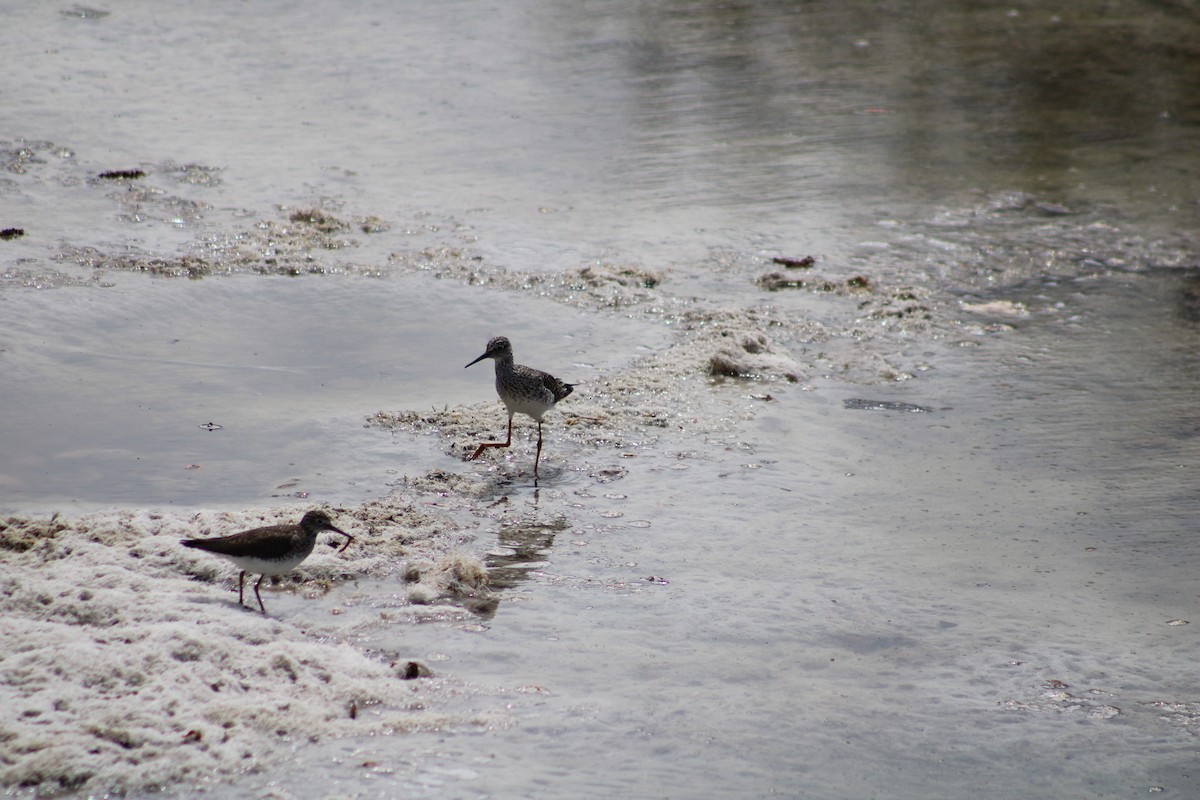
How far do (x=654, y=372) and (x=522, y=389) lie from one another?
141 centimetres

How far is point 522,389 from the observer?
6992 mm

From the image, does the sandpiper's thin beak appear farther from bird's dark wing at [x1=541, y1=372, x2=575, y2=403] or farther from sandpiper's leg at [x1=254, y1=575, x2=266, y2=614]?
bird's dark wing at [x1=541, y1=372, x2=575, y2=403]

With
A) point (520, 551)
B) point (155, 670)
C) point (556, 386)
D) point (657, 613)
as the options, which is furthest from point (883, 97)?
point (155, 670)

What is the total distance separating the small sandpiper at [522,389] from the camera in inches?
275

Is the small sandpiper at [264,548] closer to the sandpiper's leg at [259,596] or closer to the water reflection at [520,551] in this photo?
the sandpiper's leg at [259,596]

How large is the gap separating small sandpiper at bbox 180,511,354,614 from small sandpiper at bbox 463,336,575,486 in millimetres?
1782

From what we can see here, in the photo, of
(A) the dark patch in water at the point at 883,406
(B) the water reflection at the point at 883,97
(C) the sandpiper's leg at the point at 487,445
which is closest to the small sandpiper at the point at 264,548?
(C) the sandpiper's leg at the point at 487,445

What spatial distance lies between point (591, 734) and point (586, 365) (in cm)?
382

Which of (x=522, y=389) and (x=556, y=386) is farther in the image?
(x=556, y=386)

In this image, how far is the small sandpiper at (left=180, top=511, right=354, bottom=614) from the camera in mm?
5277

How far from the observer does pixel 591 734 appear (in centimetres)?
474

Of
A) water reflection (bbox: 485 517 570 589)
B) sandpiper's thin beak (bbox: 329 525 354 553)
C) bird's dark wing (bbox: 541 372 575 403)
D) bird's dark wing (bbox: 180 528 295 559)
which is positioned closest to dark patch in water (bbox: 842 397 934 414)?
bird's dark wing (bbox: 541 372 575 403)

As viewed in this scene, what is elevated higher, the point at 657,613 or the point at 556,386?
the point at 556,386

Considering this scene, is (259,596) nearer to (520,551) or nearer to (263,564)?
(263,564)
